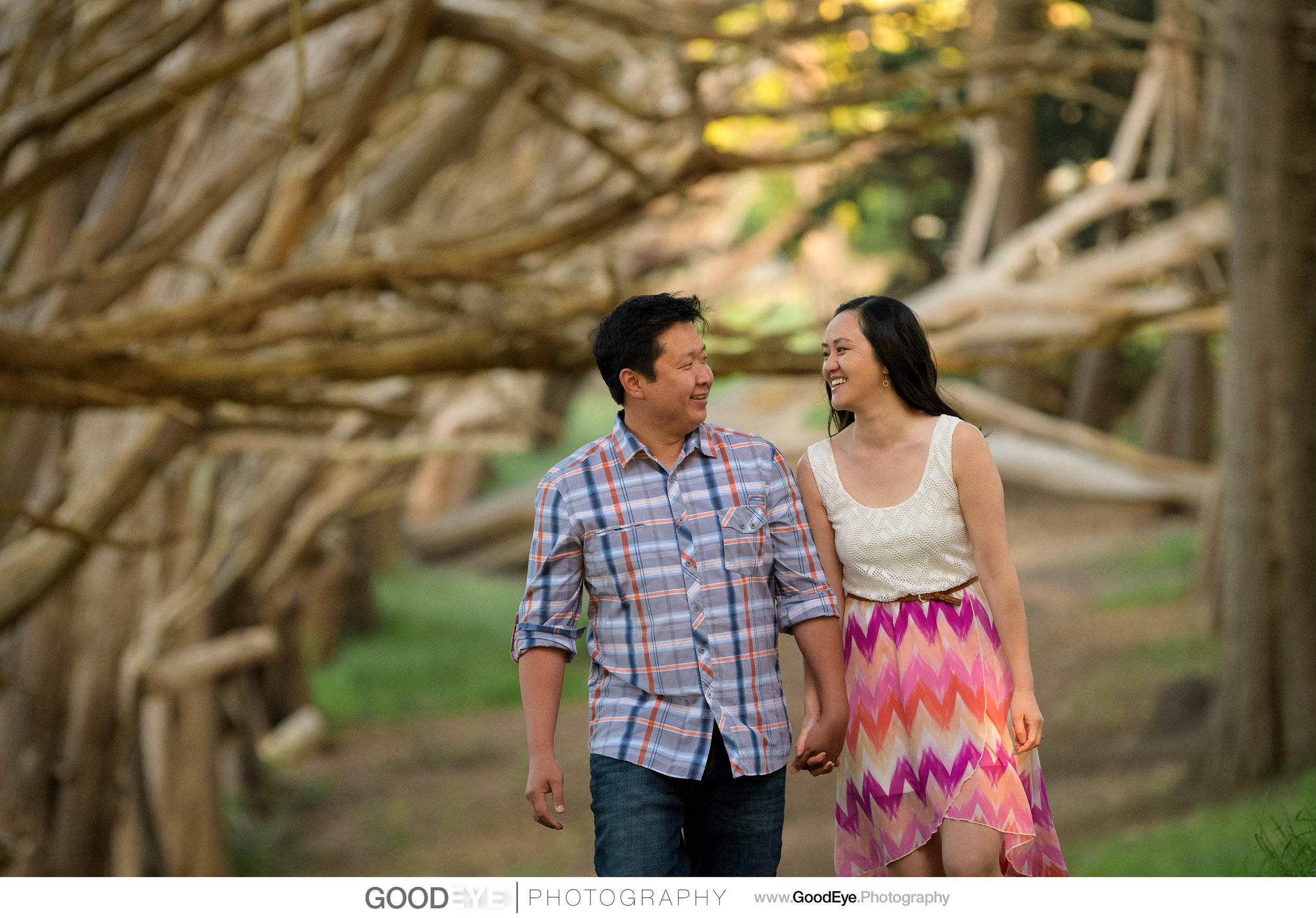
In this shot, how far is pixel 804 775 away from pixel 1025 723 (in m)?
8.26

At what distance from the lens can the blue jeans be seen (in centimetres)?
235

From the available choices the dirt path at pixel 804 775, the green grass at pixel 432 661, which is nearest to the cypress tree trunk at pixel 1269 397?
the dirt path at pixel 804 775

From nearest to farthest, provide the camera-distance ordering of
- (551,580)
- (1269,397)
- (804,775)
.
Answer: (551,580)
(1269,397)
(804,775)

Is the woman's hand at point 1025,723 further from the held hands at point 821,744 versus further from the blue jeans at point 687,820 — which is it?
the blue jeans at point 687,820

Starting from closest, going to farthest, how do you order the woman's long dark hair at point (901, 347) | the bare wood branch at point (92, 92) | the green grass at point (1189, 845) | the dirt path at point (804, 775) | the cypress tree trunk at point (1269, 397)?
the woman's long dark hair at point (901, 347)
the bare wood branch at point (92, 92)
the green grass at point (1189, 845)
the cypress tree trunk at point (1269, 397)
the dirt path at point (804, 775)

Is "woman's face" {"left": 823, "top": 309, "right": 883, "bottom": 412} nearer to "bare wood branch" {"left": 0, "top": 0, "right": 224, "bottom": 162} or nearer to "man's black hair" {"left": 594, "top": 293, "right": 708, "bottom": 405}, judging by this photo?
"man's black hair" {"left": 594, "top": 293, "right": 708, "bottom": 405}

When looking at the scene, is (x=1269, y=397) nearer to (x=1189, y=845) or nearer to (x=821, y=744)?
(x=1189, y=845)

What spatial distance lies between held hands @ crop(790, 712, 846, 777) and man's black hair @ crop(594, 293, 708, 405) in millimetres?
694

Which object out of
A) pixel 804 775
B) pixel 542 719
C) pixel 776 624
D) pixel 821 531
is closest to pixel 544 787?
pixel 542 719

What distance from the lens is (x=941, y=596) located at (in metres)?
2.53

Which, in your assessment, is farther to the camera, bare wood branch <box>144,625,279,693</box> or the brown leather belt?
bare wood branch <box>144,625,279,693</box>

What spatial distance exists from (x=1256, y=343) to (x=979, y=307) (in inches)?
98.2

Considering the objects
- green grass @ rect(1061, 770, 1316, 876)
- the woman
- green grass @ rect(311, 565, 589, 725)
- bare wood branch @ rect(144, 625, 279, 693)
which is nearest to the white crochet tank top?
the woman

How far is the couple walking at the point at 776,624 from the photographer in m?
2.38
